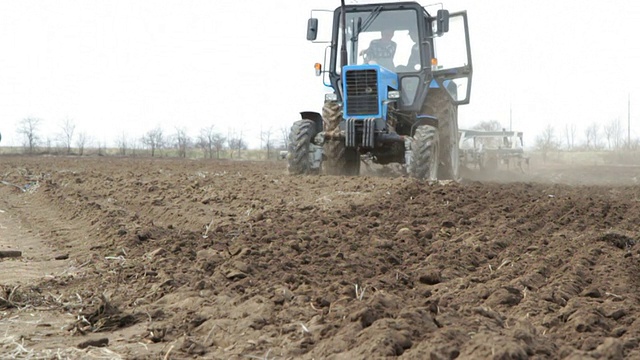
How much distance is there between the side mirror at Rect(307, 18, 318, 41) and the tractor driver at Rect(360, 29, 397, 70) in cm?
97

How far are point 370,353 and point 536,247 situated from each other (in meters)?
3.34

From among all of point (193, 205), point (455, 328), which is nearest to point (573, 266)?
point (455, 328)

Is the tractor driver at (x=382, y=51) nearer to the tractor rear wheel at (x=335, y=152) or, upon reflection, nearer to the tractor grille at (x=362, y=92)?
the tractor grille at (x=362, y=92)

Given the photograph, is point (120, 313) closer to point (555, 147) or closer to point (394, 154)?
point (394, 154)

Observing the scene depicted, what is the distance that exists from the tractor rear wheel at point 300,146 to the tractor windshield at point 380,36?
1291 millimetres

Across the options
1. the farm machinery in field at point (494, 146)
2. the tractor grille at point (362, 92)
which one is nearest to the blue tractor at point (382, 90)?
the tractor grille at point (362, 92)

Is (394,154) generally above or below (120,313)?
above

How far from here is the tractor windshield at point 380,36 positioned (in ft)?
44.0

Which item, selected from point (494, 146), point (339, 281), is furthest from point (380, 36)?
point (494, 146)

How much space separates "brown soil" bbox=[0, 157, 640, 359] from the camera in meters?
3.82

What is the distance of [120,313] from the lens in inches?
187

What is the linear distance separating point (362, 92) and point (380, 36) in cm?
142

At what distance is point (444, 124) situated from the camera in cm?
1408

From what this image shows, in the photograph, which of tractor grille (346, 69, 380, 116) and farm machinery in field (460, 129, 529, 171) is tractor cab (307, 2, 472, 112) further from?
farm machinery in field (460, 129, 529, 171)
